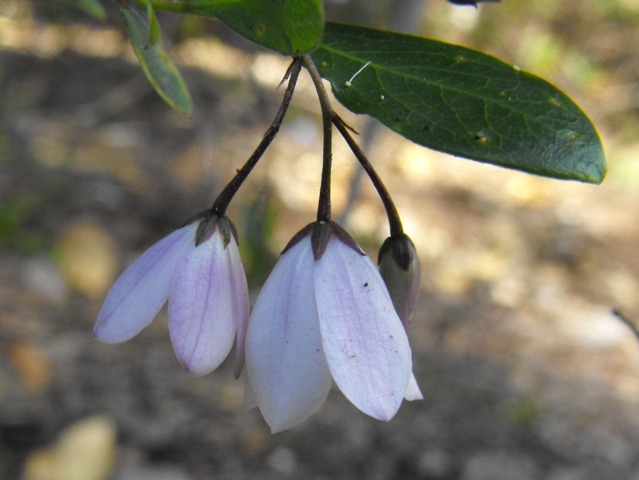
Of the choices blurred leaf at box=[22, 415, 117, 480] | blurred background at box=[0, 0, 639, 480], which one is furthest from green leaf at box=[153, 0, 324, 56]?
blurred leaf at box=[22, 415, 117, 480]

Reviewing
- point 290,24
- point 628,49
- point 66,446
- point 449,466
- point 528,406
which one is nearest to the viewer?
point 290,24

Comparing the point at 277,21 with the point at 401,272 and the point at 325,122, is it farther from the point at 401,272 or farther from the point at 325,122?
the point at 401,272

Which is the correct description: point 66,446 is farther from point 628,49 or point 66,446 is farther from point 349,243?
point 628,49

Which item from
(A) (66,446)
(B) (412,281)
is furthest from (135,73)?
(B) (412,281)

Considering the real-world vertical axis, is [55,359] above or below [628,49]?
below

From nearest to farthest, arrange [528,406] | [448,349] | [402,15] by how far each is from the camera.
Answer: [402,15] < [528,406] < [448,349]

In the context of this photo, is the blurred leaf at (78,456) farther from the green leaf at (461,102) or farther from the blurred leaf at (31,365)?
the green leaf at (461,102)
